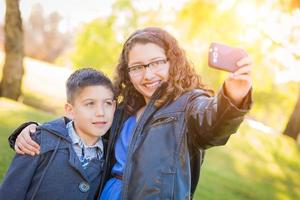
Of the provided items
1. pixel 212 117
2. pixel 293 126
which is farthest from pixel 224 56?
pixel 293 126

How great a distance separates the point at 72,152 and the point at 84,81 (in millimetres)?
445

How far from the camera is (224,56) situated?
1.96 meters

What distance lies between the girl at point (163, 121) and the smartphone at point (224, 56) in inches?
1.5

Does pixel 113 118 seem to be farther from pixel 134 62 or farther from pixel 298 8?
pixel 298 8

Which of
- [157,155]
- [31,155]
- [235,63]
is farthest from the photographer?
[31,155]

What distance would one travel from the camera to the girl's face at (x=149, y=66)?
8.66 ft

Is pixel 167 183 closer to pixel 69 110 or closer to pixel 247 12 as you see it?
pixel 69 110

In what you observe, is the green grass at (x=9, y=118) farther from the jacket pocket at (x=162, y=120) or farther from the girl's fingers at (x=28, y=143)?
the jacket pocket at (x=162, y=120)

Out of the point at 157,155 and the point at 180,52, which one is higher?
the point at 180,52

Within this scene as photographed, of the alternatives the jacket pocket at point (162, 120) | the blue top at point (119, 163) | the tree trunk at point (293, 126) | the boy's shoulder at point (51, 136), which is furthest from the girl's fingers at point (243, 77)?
the tree trunk at point (293, 126)

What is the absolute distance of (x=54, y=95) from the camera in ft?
35.7

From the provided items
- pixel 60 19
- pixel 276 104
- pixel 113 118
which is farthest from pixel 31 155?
pixel 60 19

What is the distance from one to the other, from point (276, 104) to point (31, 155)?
2780 centimetres

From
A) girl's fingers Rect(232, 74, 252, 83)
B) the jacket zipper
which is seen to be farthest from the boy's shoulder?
girl's fingers Rect(232, 74, 252, 83)
